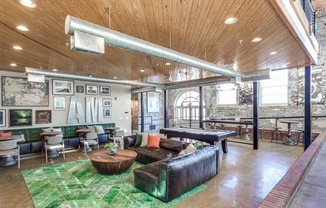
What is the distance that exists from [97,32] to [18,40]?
238 centimetres

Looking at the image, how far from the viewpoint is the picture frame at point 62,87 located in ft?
24.1

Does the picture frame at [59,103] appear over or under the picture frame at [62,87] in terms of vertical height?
under

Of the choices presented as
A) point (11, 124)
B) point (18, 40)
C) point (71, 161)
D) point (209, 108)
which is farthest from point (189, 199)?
point (209, 108)

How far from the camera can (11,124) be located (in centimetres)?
649

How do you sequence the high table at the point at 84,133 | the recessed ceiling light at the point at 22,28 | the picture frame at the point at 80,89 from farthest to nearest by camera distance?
the picture frame at the point at 80,89 → the high table at the point at 84,133 → the recessed ceiling light at the point at 22,28

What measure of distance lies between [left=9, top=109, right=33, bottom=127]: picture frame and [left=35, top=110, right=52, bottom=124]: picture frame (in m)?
0.20

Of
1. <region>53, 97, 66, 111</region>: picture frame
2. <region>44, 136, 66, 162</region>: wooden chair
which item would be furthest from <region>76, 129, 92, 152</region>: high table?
<region>53, 97, 66, 111</region>: picture frame

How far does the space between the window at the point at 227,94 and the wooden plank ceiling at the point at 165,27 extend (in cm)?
562

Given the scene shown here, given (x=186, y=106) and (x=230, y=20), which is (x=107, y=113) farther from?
(x=230, y=20)

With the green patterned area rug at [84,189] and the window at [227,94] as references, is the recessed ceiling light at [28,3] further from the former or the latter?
the window at [227,94]

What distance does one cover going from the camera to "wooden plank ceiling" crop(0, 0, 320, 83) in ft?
7.61

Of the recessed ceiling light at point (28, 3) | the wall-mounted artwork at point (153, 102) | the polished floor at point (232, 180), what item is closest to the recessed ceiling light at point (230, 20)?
the recessed ceiling light at point (28, 3)

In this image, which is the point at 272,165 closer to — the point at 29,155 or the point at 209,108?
the point at 209,108

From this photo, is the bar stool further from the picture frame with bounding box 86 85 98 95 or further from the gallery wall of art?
the picture frame with bounding box 86 85 98 95
